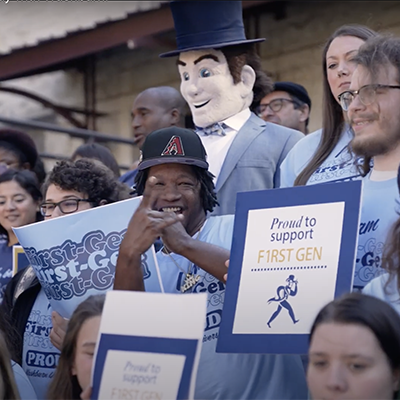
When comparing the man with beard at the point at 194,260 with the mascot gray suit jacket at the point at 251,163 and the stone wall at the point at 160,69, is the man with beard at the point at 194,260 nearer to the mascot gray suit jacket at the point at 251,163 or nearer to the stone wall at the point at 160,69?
the mascot gray suit jacket at the point at 251,163

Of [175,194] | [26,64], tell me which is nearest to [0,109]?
[26,64]

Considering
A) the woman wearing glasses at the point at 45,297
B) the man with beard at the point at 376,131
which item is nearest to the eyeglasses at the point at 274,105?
the woman wearing glasses at the point at 45,297

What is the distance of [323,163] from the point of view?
175 inches

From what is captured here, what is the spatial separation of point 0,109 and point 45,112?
3.22ft

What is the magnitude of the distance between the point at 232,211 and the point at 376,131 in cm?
147

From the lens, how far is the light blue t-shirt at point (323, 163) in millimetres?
4258

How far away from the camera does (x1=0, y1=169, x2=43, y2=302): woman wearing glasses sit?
5902 mm

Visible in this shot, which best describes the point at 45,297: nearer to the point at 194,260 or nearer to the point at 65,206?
the point at 65,206

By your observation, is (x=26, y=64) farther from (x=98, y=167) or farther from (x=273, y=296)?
(x=273, y=296)

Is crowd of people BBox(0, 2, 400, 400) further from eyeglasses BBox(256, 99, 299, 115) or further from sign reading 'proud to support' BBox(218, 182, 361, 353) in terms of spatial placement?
eyeglasses BBox(256, 99, 299, 115)

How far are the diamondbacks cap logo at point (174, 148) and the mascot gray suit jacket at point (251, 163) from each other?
0.87m

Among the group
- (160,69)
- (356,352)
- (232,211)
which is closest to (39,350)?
(232,211)

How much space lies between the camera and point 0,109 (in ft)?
47.2

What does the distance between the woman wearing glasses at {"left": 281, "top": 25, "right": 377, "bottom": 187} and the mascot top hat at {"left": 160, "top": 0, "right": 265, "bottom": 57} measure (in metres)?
0.84
